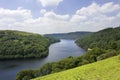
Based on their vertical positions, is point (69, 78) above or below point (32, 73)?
above

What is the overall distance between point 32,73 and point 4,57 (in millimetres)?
101922

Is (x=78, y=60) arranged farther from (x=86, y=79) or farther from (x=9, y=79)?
(x=86, y=79)

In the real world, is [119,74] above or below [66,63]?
above

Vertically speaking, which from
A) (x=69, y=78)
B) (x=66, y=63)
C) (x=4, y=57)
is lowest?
(x=4, y=57)

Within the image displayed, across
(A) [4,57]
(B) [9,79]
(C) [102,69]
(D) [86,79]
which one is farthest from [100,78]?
(A) [4,57]

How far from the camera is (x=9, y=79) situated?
86312mm

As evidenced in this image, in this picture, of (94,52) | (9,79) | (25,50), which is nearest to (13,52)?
(25,50)

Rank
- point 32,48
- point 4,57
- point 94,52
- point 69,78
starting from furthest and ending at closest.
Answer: point 32,48 < point 4,57 < point 94,52 < point 69,78

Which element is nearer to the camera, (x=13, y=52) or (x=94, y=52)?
(x=94, y=52)

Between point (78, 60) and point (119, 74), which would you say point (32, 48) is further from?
point (119, 74)

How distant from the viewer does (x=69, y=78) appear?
103ft

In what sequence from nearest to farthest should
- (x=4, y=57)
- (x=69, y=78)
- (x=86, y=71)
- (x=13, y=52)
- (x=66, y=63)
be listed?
1. (x=69, y=78)
2. (x=86, y=71)
3. (x=66, y=63)
4. (x=4, y=57)
5. (x=13, y=52)

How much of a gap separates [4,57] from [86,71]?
473 feet

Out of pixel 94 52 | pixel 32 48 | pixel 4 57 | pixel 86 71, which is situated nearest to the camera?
pixel 86 71
